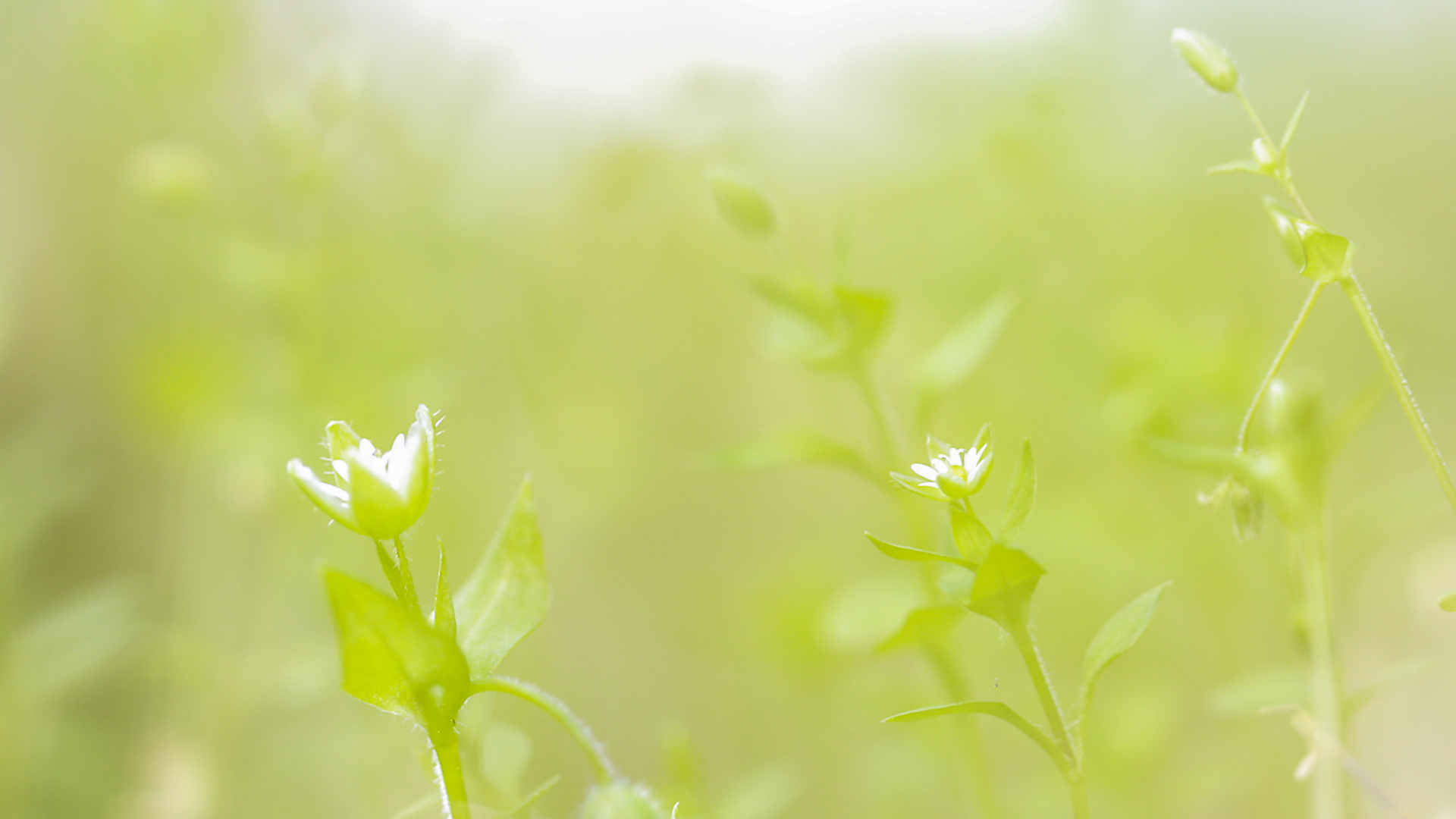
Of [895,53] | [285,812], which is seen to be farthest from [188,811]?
[895,53]

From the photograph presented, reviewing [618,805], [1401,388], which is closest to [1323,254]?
[1401,388]

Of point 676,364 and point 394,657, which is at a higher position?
point 676,364

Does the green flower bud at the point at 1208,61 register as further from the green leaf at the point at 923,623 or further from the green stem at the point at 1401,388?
the green leaf at the point at 923,623

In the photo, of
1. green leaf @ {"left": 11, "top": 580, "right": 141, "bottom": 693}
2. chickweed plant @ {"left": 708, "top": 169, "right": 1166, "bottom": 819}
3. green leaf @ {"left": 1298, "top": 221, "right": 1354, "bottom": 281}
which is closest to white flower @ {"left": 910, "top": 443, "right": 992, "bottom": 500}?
chickweed plant @ {"left": 708, "top": 169, "right": 1166, "bottom": 819}

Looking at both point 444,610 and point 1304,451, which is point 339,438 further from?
point 1304,451

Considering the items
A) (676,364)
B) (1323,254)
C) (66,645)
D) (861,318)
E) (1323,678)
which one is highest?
(676,364)

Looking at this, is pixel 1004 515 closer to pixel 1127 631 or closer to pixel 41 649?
pixel 1127 631

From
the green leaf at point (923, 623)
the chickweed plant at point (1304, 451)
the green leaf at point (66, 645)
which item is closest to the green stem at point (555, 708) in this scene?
the green leaf at point (923, 623)
